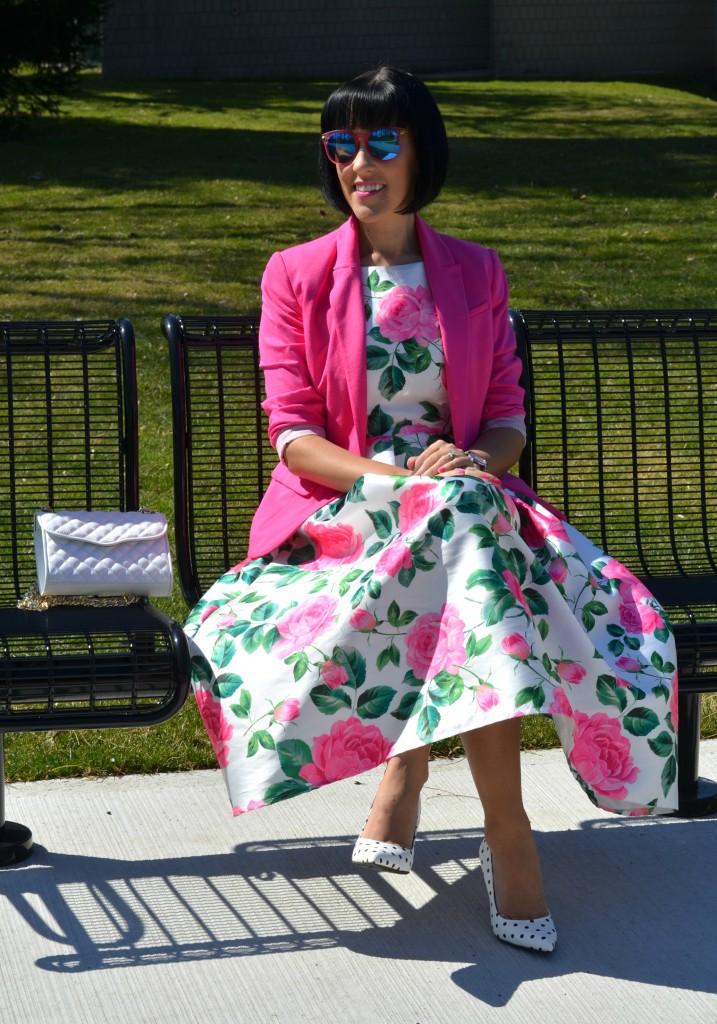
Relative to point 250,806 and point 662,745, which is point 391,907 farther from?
point 662,745

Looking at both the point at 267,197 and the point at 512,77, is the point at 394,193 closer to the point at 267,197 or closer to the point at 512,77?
the point at 267,197

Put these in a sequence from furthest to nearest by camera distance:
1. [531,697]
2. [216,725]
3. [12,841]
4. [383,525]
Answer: [12,841]
[383,525]
[216,725]
[531,697]

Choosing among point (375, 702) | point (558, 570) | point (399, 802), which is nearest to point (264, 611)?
point (375, 702)

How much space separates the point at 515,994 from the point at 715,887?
0.66 metres

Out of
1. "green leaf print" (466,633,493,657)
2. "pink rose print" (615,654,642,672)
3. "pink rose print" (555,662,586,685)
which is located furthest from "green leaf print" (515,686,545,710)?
"pink rose print" (615,654,642,672)

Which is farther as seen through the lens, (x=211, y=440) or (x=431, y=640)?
(x=211, y=440)

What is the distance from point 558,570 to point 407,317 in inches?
28.7

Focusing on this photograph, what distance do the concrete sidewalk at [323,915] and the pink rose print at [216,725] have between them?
41 cm

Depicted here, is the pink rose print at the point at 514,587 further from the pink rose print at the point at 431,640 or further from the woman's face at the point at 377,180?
the woman's face at the point at 377,180

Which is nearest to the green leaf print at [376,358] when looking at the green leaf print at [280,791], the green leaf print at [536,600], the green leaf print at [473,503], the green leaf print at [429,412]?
the green leaf print at [429,412]

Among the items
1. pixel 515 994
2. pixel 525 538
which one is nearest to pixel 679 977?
pixel 515 994

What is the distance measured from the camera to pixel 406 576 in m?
2.80

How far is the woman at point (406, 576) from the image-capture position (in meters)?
2.77

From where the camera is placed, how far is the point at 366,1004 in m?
2.70
